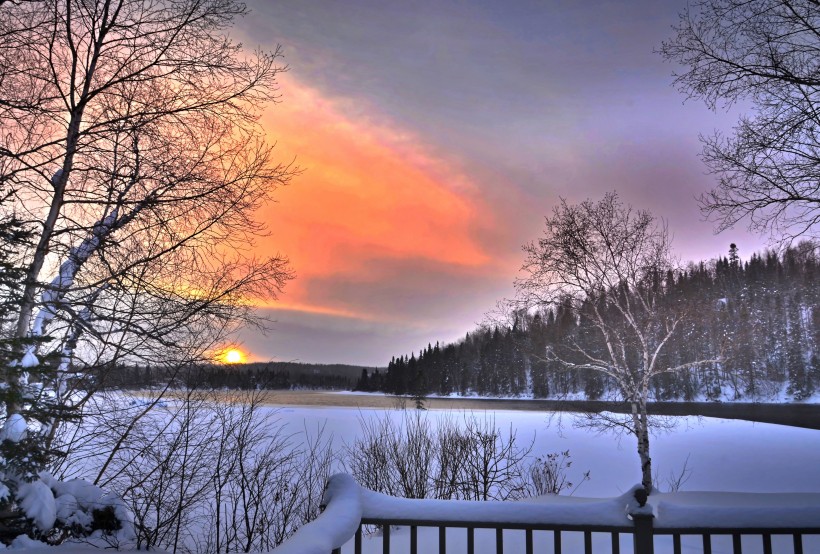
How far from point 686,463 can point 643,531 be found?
12710mm

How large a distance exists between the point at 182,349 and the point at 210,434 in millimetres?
1269

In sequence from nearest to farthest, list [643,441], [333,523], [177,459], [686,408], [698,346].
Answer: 1. [333,523]
2. [177,459]
3. [643,441]
4. [698,346]
5. [686,408]

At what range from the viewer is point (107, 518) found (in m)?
4.90

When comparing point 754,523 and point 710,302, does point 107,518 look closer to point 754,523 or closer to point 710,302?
point 754,523

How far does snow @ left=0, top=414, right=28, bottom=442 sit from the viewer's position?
4121mm

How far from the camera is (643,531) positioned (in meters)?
2.51

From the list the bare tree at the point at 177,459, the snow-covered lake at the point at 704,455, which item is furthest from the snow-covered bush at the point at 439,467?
the bare tree at the point at 177,459

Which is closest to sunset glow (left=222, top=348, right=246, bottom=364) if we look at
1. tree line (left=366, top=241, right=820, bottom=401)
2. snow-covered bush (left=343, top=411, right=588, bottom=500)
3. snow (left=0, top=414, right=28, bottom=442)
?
snow (left=0, top=414, right=28, bottom=442)

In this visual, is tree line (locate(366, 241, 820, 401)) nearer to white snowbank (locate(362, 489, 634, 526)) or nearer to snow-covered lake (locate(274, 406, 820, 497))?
snow-covered lake (locate(274, 406, 820, 497))

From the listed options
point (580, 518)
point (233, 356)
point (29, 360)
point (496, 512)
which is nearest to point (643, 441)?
point (233, 356)

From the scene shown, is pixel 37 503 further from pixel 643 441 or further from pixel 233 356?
pixel 643 441

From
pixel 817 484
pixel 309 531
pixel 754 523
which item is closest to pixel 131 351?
pixel 309 531

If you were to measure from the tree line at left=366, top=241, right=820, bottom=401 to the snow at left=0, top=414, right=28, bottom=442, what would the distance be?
8.26 m

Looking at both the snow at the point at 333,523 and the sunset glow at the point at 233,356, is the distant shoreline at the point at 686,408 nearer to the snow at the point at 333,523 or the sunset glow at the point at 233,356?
the sunset glow at the point at 233,356
